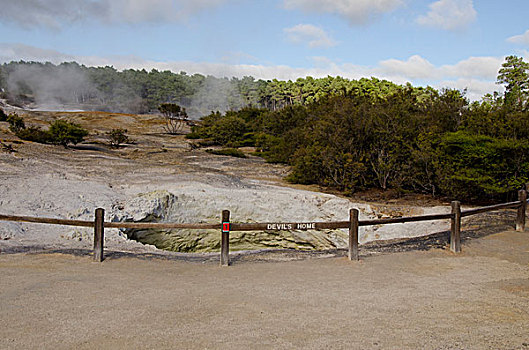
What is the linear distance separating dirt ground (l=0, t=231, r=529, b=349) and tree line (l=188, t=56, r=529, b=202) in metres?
8.57

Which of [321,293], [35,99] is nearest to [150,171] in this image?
[321,293]

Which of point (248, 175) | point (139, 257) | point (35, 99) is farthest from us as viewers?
point (35, 99)

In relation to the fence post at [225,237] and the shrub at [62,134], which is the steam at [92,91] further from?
the fence post at [225,237]

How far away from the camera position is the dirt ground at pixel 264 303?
4.32m

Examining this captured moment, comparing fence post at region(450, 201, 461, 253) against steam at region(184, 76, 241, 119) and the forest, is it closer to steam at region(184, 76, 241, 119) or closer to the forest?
the forest

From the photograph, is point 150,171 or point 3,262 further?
point 150,171

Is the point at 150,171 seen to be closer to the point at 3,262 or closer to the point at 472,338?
the point at 3,262

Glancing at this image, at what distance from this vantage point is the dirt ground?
170 inches

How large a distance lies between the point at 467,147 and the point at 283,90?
89.2 metres

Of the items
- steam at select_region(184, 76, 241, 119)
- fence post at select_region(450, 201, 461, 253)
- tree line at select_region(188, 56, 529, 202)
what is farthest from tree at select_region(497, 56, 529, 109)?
steam at select_region(184, 76, 241, 119)

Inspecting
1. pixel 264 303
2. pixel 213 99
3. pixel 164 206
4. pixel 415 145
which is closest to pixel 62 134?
pixel 164 206

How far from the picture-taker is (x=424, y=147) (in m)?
18.8

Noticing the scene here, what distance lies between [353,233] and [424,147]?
12.6m

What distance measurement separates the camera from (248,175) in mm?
26641
